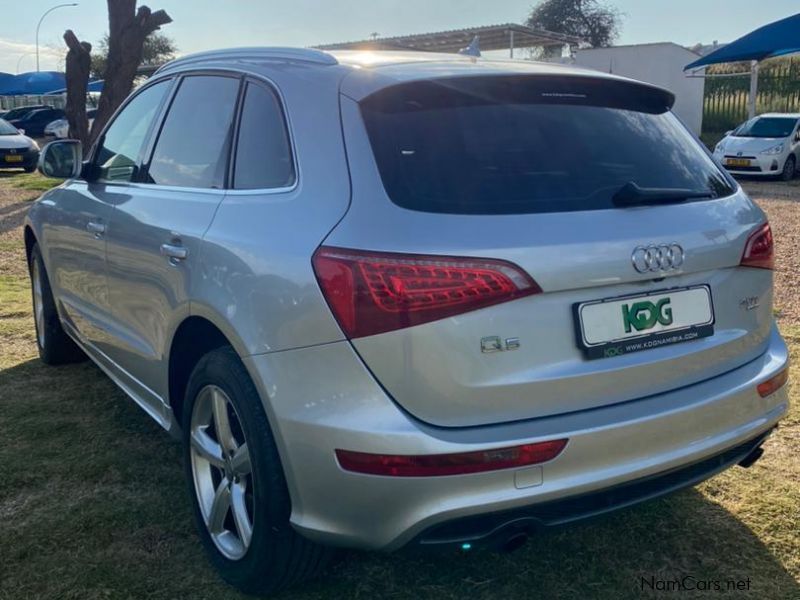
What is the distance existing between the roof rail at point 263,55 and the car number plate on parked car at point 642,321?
44.4 inches

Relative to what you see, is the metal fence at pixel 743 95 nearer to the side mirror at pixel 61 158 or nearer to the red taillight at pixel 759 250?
the side mirror at pixel 61 158

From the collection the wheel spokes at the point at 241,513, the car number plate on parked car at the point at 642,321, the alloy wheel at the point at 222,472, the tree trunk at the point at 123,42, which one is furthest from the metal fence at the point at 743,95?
the wheel spokes at the point at 241,513

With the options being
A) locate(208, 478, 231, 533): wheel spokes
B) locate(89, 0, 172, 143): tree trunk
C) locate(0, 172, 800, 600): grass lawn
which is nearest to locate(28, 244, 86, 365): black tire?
locate(0, 172, 800, 600): grass lawn

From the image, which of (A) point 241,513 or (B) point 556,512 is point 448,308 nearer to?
(B) point 556,512

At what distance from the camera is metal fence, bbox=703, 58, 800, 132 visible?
25.0 m

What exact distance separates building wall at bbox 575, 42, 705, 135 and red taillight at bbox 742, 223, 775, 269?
24308 millimetres

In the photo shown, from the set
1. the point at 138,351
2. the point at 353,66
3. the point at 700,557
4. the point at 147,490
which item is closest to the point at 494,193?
the point at 353,66

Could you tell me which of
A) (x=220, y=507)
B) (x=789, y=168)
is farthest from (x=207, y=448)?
(x=789, y=168)

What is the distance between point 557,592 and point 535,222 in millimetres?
1241

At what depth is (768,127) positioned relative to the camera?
1786 cm

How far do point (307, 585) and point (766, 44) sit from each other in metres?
23.0

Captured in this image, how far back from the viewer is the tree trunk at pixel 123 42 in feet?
47.2

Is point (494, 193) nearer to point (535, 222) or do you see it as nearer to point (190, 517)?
point (535, 222)

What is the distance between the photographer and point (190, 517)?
10.4 ft
